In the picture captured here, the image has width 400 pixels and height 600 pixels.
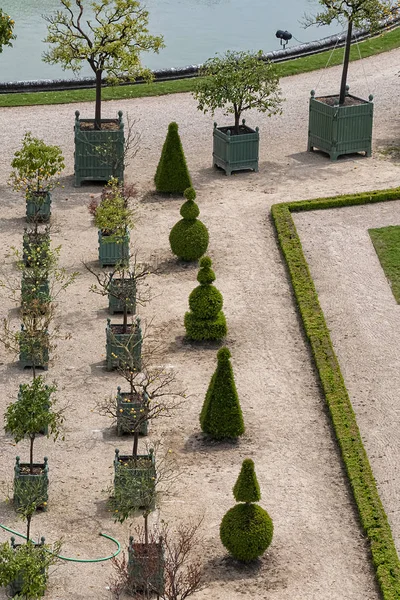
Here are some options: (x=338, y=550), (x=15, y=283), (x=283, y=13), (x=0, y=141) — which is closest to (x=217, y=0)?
(x=283, y=13)

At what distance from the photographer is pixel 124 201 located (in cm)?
3925

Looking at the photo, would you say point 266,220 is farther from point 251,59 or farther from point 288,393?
point 288,393

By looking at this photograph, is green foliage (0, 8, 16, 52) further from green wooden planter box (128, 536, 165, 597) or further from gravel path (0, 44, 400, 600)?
green wooden planter box (128, 536, 165, 597)

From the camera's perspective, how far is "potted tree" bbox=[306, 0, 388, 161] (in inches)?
1812

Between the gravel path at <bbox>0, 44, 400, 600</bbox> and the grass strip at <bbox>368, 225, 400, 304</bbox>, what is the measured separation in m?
1.27

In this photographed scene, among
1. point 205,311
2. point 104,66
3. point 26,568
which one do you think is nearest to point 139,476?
point 26,568

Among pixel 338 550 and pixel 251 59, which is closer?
pixel 338 550

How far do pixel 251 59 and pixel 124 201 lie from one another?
827 centimetres

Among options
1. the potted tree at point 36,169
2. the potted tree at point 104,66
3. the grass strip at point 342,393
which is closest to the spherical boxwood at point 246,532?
the grass strip at point 342,393

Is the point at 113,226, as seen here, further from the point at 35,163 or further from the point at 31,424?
the point at 31,424

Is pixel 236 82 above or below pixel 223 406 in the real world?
above

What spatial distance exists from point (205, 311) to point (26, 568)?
428 inches

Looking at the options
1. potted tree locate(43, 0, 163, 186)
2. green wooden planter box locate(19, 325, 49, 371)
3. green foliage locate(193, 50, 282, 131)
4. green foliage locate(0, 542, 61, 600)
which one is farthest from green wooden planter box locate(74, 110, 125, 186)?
green foliage locate(0, 542, 61, 600)

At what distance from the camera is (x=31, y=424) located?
28.9 meters
